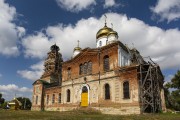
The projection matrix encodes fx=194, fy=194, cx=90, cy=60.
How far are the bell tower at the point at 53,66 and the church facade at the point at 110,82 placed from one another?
32.7 feet

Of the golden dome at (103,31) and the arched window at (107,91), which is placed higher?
the golden dome at (103,31)

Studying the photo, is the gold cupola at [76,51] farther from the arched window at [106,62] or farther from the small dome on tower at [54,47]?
the small dome on tower at [54,47]

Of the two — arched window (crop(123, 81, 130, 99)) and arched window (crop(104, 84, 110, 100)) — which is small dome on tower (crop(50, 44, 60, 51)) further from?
arched window (crop(123, 81, 130, 99))

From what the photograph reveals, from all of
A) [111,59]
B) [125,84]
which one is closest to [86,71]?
[111,59]

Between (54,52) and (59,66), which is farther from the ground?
(54,52)

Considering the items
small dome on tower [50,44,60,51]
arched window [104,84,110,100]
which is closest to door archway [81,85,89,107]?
arched window [104,84,110,100]

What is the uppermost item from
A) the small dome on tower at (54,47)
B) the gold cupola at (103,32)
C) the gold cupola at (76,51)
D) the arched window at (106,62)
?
the small dome on tower at (54,47)

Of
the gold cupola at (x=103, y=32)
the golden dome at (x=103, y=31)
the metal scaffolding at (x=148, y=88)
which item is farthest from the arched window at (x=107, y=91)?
the golden dome at (x=103, y=31)

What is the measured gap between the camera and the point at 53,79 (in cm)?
4534

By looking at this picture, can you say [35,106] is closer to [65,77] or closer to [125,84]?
[65,77]

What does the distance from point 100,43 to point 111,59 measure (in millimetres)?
6222

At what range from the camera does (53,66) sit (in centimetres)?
4753

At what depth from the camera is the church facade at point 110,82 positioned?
74.5ft

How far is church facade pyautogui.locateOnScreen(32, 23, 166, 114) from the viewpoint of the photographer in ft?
74.5
